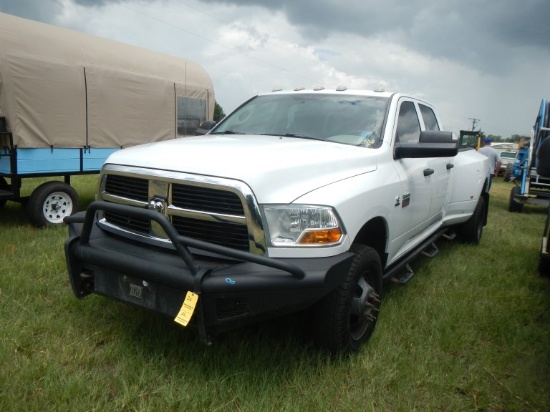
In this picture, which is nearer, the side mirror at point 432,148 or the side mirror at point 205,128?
the side mirror at point 432,148

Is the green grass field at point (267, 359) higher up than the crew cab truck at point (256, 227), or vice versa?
the crew cab truck at point (256, 227)

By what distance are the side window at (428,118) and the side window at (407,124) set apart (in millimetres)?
355

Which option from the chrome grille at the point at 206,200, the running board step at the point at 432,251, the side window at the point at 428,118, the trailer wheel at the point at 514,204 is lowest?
the trailer wheel at the point at 514,204

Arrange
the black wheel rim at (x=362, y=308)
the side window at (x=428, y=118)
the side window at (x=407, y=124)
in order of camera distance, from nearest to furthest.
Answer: the black wheel rim at (x=362, y=308), the side window at (x=407, y=124), the side window at (x=428, y=118)

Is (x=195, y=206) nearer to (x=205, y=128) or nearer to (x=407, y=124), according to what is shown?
(x=205, y=128)

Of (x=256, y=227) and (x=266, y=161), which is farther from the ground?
(x=266, y=161)

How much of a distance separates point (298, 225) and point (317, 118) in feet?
5.34

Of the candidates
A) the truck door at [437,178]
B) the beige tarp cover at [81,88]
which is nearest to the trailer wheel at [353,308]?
the truck door at [437,178]

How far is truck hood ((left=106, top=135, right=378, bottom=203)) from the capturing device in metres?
2.54

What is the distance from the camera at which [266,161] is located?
2.66m

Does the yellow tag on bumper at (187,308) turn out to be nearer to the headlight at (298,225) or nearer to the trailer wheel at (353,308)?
the headlight at (298,225)

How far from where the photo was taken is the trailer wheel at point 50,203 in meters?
6.11

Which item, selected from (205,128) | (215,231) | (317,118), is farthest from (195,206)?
(205,128)

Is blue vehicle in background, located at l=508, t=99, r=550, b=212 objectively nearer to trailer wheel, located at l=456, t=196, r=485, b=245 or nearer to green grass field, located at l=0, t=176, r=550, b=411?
trailer wheel, located at l=456, t=196, r=485, b=245
